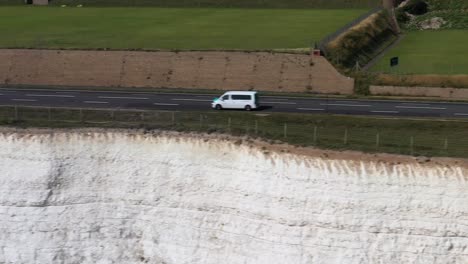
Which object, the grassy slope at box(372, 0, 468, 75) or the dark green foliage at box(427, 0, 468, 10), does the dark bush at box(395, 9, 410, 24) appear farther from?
the dark green foliage at box(427, 0, 468, 10)

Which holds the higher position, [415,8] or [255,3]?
[255,3]

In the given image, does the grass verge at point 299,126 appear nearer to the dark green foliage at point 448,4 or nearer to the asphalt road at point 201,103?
the asphalt road at point 201,103

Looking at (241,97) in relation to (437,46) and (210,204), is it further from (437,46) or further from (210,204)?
(437,46)

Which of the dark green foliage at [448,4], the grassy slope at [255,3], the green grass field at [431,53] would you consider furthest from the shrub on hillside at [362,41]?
the dark green foliage at [448,4]

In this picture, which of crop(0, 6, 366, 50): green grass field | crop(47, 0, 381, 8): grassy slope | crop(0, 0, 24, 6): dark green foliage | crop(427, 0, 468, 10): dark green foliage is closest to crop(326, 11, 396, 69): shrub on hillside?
crop(0, 6, 366, 50): green grass field

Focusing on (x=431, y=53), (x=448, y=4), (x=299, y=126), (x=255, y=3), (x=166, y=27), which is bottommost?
(x=299, y=126)

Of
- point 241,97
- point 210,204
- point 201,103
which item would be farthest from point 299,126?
point 201,103

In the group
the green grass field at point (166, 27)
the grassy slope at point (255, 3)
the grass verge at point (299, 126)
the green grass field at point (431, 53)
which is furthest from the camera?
the grassy slope at point (255, 3)
